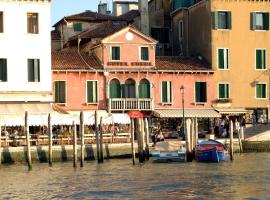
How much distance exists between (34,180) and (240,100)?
942 inches

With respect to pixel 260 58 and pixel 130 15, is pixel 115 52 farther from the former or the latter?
pixel 130 15

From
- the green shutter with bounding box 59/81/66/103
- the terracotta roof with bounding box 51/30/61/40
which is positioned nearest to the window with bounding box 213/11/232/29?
the green shutter with bounding box 59/81/66/103

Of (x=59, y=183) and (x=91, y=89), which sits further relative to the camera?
(x=91, y=89)

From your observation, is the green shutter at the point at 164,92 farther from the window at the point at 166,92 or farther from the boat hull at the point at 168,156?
the boat hull at the point at 168,156

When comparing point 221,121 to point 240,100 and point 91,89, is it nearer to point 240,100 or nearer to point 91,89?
point 240,100

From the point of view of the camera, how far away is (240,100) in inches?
2180

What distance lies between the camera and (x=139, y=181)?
110 feet

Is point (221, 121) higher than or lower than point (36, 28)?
lower

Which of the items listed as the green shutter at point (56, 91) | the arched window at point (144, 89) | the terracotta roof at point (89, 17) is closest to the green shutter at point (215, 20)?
the arched window at point (144, 89)

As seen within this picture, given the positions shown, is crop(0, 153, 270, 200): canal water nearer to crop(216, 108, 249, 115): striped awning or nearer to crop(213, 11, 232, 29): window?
crop(216, 108, 249, 115): striped awning

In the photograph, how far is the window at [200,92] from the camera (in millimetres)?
54875

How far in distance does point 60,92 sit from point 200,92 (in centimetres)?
939

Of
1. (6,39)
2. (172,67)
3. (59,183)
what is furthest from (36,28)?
(59,183)

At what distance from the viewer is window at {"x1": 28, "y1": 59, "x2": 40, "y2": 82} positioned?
159ft
